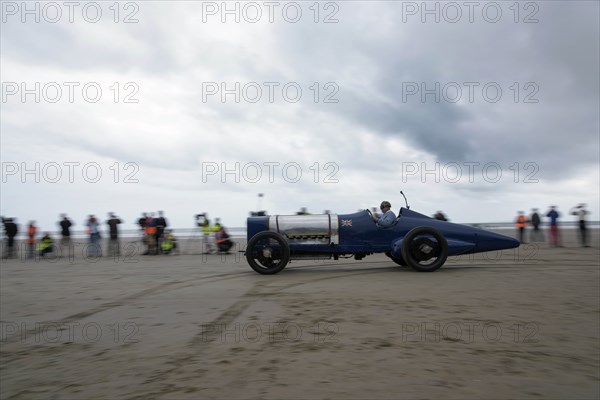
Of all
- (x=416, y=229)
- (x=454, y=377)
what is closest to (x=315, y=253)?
(x=416, y=229)

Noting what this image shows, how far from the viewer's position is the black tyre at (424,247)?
9.07 metres

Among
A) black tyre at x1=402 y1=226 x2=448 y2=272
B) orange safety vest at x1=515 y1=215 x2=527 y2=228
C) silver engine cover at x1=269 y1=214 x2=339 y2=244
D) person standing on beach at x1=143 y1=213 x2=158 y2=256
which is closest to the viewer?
black tyre at x1=402 y1=226 x2=448 y2=272

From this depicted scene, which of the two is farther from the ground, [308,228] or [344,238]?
[308,228]

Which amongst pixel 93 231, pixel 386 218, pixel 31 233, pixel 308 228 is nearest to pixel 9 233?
pixel 31 233

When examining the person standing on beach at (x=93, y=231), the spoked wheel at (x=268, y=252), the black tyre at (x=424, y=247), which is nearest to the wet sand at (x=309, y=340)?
the black tyre at (x=424, y=247)

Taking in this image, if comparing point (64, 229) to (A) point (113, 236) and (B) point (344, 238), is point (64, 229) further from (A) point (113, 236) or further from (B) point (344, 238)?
(B) point (344, 238)

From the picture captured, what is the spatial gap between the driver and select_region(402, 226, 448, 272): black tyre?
512mm

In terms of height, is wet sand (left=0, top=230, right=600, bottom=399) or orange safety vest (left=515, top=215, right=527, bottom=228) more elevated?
orange safety vest (left=515, top=215, right=527, bottom=228)

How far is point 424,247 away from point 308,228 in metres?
2.49

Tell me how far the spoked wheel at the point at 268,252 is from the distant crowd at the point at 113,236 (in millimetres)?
6330

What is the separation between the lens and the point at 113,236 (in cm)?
1625

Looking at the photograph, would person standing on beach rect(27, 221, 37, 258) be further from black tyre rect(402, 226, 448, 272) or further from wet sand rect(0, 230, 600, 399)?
black tyre rect(402, 226, 448, 272)

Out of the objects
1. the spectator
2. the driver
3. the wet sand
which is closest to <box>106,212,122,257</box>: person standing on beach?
the spectator

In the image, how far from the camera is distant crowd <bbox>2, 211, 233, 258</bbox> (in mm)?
15891
